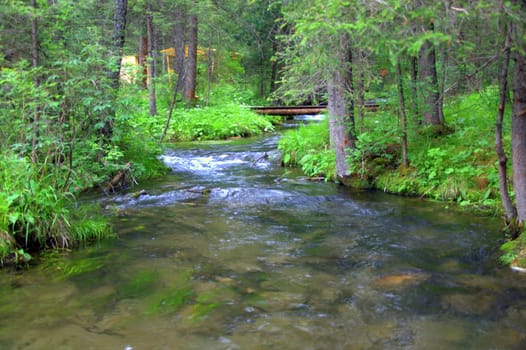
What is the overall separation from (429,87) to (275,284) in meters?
5.54

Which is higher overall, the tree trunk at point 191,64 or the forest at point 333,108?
the tree trunk at point 191,64

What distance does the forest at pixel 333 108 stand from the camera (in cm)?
465

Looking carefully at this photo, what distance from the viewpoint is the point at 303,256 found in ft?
20.8

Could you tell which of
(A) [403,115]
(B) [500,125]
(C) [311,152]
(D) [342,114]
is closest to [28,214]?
(B) [500,125]

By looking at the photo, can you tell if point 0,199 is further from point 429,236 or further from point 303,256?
point 429,236

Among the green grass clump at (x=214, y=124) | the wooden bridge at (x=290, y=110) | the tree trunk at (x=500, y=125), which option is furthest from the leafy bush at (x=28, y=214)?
the wooden bridge at (x=290, y=110)

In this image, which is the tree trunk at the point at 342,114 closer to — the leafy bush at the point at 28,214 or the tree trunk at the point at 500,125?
the tree trunk at the point at 500,125

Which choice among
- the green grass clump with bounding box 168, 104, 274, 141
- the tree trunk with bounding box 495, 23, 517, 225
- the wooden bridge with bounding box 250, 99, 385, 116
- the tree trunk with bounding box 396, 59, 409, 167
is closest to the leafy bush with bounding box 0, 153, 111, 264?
the tree trunk with bounding box 495, 23, 517, 225

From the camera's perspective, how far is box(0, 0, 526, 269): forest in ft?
15.2

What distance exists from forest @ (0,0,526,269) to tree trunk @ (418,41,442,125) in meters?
0.04

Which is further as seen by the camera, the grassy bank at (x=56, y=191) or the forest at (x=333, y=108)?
the grassy bank at (x=56, y=191)

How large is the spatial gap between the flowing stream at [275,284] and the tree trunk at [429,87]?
222 centimetres

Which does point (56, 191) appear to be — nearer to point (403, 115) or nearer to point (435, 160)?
point (403, 115)

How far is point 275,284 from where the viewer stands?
539 centimetres
